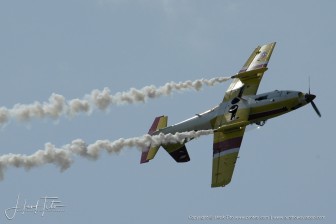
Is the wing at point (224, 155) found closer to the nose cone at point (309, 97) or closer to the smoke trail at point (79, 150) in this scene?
the smoke trail at point (79, 150)

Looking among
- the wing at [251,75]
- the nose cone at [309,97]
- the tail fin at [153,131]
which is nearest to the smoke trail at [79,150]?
the tail fin at [153,131]

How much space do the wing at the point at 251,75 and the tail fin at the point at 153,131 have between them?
4.91 metres

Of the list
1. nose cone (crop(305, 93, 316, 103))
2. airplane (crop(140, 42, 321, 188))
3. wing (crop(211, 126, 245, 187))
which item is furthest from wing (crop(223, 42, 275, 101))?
nose cone (crop(305, 93, 316, 103))

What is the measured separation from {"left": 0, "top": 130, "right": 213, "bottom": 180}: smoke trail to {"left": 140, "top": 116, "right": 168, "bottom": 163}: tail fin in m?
0.37

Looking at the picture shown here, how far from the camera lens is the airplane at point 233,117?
191 ft

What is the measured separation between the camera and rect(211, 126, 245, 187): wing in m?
56.9

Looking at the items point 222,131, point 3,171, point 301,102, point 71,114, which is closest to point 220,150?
point 222,131

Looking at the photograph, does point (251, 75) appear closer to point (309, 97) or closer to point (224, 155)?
point (309, 97)

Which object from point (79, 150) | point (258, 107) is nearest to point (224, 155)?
point (258, 107)

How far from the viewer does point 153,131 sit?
63344 millimetres

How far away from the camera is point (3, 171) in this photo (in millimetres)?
53156

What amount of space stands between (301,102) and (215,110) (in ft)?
20.7

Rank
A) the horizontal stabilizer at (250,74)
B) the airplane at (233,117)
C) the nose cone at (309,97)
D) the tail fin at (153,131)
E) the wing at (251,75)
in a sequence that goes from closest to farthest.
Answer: the airplane at (233,117) → the nose cone at (309,97) → the tail fin at (153,131) → the wing at (251,75) → the horizontal stabilizer at (250,74)

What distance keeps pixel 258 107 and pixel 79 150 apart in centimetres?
1275
